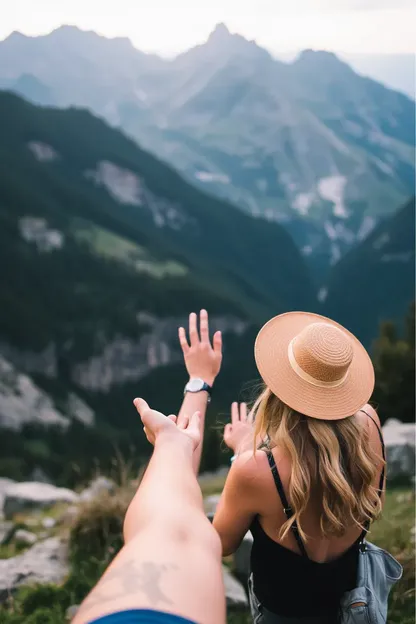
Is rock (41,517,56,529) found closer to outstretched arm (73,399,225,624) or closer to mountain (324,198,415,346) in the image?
outstretched arm (73,399,225,624)

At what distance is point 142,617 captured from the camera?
0.84m

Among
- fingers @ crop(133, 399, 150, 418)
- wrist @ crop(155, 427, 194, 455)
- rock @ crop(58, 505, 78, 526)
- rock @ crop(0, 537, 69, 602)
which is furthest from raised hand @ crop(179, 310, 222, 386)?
rock @ crop(58, 505, 78, 526)

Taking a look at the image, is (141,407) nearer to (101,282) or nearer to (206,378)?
(206,378)

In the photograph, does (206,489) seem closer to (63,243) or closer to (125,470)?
(125,470)

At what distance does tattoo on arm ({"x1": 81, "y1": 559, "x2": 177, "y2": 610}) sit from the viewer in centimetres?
87

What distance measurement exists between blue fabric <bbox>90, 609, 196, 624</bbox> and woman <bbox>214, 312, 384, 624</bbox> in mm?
1077

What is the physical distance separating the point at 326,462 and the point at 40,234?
392 feet

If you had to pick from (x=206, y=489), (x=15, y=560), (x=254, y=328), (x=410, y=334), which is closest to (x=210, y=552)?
(x=15, y=560)

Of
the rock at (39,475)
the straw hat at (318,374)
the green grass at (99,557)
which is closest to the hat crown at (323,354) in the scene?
the straw hat at (318,374)

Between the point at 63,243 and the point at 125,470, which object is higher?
the point at 63,243

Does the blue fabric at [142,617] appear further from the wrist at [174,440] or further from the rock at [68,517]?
the rock at [68,517]

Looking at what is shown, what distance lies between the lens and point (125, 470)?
5.27m

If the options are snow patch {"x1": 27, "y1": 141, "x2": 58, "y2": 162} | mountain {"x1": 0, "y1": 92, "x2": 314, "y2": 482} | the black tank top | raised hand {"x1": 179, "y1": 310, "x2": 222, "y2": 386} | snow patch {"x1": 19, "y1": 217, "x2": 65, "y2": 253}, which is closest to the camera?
the black tank top

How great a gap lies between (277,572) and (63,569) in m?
2.80
